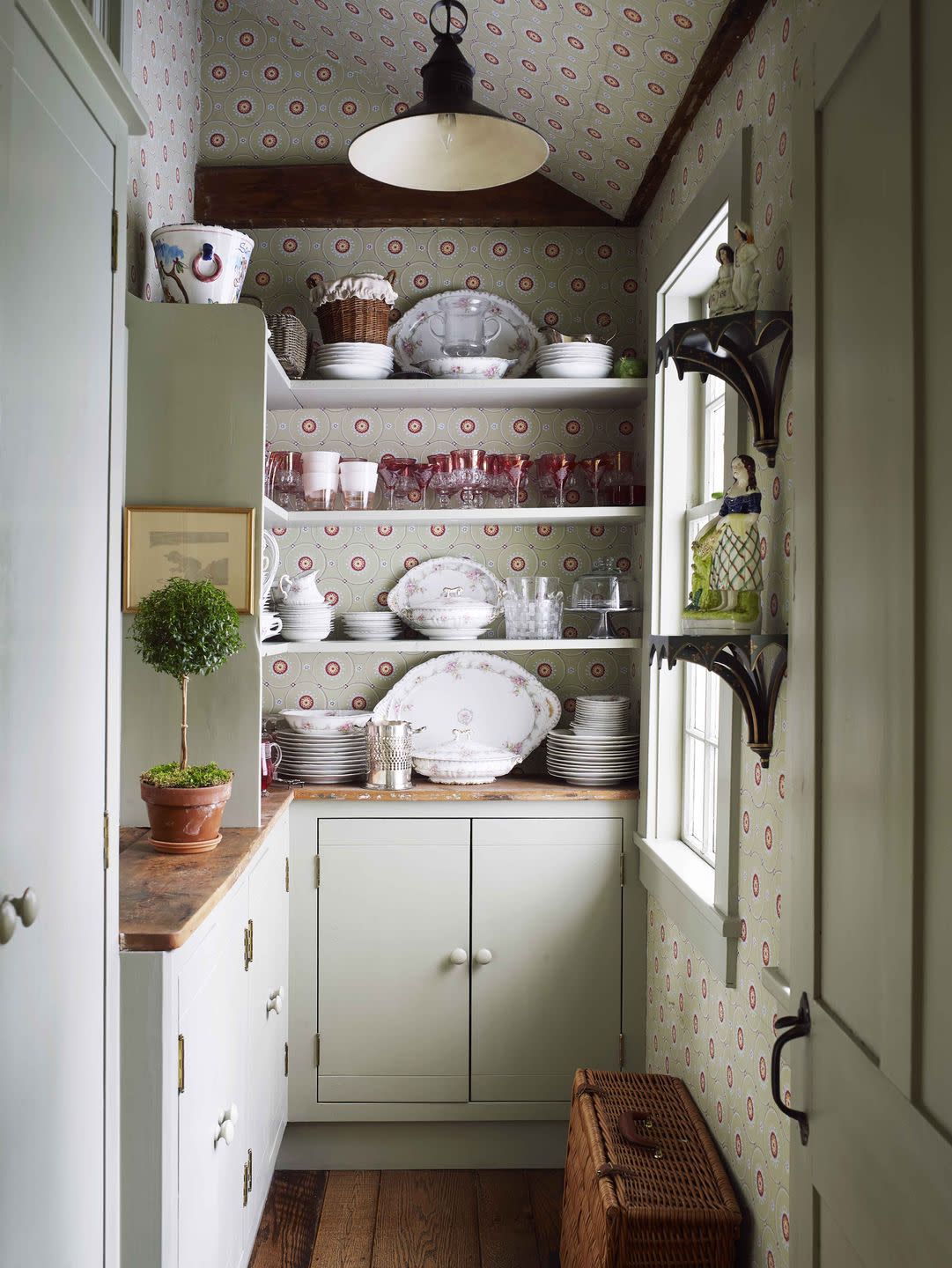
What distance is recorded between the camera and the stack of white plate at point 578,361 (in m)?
3.09

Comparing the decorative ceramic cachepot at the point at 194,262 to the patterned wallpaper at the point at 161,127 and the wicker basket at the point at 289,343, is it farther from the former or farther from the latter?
the wicker basket at the point at 289,343

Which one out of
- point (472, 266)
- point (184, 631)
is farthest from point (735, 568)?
point (472, 266)

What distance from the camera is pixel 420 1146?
9.99ft

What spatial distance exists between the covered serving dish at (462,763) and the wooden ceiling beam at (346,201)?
170 cm

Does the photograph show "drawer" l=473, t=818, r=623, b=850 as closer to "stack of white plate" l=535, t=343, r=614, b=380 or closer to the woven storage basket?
the woven storage basket

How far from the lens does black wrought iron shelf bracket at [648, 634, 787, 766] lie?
183 centimetres

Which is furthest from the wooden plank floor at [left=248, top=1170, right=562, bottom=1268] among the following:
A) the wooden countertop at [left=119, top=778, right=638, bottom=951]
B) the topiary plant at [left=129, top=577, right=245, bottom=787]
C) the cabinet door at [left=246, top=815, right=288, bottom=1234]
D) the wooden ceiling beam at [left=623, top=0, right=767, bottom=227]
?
the wooden ceiling beam at [left=623, top=0, right=767, bottom=227]

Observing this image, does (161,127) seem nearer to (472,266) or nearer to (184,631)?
(472,266)

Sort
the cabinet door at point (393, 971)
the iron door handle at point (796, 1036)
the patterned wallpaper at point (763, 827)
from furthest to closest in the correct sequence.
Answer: the cabinet door at point (393, 971)
the patterned wallpaper at point (763, 827)
the iron door handle at point (796, 1036)

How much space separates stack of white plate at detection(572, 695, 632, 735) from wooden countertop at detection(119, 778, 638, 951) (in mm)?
183
